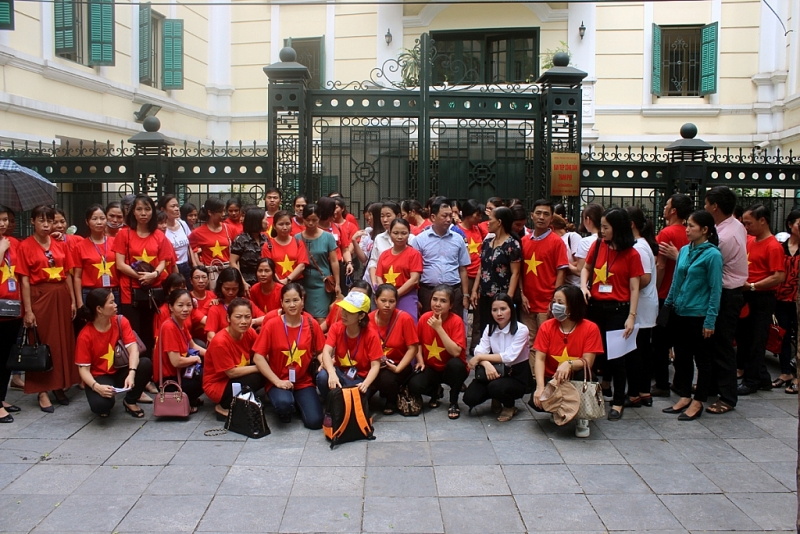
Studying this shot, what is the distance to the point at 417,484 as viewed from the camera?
478cm

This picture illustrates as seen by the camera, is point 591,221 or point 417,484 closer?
point 417,484

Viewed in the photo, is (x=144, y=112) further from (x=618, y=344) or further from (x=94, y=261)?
(x=618, y=344)

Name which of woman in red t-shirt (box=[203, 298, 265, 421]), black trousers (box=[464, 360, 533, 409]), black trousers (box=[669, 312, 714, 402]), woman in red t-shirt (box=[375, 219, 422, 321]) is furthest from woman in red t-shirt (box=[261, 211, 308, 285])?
black trousers (box=[669, 312, 714, 402])

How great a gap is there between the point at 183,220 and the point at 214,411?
2.92m

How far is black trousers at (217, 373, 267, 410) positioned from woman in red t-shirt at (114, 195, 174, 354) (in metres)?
1.31

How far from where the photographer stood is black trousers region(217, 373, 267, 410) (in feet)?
19.9

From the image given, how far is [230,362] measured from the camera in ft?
20.1

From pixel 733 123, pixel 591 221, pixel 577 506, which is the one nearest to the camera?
pixel 577 506

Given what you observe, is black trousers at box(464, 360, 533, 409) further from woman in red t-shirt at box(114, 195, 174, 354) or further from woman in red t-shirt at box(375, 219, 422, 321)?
woman in red t-shirt at box(114, 195, 174, 354)

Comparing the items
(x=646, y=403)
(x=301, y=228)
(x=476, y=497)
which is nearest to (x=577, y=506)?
(x=476, y=497)

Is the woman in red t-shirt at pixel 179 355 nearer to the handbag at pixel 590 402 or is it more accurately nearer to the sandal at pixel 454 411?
the sandal at pixel 454 411

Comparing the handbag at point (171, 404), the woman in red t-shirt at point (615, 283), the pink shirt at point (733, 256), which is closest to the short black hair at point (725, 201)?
the pink shirt at point (733, 256)

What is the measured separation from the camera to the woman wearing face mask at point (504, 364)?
6086 mm

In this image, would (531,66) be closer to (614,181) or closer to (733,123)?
(733,123)
